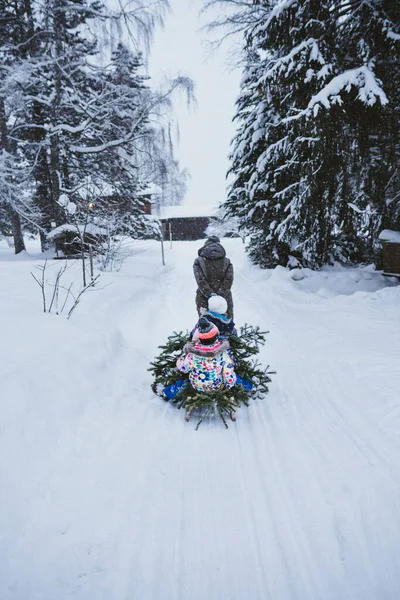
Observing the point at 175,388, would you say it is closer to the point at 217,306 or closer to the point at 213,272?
the point at 217,306

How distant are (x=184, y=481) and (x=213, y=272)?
2.97 m

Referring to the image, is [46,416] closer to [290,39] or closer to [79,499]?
→ [79,499]

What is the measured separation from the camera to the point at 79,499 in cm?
224

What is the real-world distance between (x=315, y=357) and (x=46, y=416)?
388cm

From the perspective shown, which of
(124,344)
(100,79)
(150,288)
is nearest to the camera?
(124,344)

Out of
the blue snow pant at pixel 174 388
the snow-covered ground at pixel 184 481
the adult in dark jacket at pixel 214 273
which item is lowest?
the snow-covered ground at pixel 184 481

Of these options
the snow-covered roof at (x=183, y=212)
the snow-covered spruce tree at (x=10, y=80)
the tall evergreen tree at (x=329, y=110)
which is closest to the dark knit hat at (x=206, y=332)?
the tall evergreen tree at (x=329, y=110)

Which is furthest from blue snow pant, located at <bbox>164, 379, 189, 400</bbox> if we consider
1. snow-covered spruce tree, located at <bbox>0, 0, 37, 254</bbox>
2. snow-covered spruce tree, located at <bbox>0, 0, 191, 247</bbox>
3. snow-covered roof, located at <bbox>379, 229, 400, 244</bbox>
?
snow-covered spruce tree, located at <bbox>0, 0, 37, 254</bbox>

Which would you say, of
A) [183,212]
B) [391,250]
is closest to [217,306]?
[391,250]

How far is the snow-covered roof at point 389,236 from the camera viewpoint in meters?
8.54

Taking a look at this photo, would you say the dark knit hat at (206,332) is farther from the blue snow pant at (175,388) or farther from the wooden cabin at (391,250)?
the wooden cabin at (391,250)

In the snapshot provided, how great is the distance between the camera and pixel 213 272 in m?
4.72

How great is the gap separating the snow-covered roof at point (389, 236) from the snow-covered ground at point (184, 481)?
5134mm

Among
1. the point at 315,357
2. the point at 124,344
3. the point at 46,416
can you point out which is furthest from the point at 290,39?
the point at 46,416
